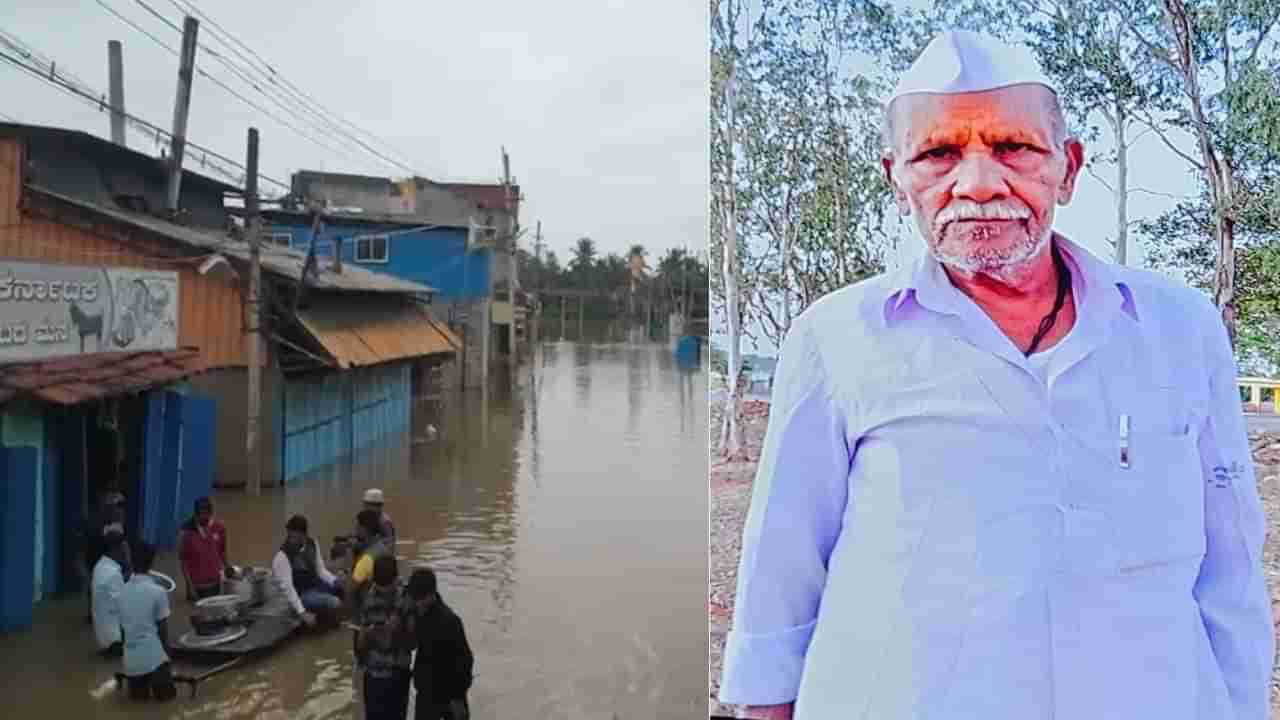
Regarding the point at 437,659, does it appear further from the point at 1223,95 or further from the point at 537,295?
the point at 1223,95

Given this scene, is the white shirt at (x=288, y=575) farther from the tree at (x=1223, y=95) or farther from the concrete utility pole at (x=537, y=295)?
the tree at (x=1223, y=95)

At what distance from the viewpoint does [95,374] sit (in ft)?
8.45

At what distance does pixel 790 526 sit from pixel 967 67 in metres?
0.97

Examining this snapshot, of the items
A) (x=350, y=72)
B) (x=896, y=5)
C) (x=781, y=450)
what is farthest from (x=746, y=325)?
(x=350, y=72)

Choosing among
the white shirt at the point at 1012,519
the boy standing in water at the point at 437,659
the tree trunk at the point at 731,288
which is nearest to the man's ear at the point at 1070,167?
the white shirt at the point at 1012,519

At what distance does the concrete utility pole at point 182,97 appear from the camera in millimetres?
2619

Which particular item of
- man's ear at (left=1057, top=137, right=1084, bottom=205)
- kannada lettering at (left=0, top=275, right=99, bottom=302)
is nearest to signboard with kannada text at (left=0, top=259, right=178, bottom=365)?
kannada lettering at (left=0, top=275, right=99, bottom=302)

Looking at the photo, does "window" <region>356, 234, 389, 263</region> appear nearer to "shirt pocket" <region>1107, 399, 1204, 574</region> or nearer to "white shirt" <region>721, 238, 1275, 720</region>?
"white shirt" <region>721, 238, 1275, 720</region>

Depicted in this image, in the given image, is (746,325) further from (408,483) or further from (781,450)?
(408,483)

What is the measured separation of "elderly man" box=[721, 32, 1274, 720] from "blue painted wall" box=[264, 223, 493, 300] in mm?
982

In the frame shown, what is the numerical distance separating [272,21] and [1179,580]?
2.33 m

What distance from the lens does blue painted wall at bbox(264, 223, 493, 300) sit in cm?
268

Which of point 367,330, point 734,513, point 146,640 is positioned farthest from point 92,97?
point 734,513

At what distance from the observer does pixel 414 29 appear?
2.70 m
